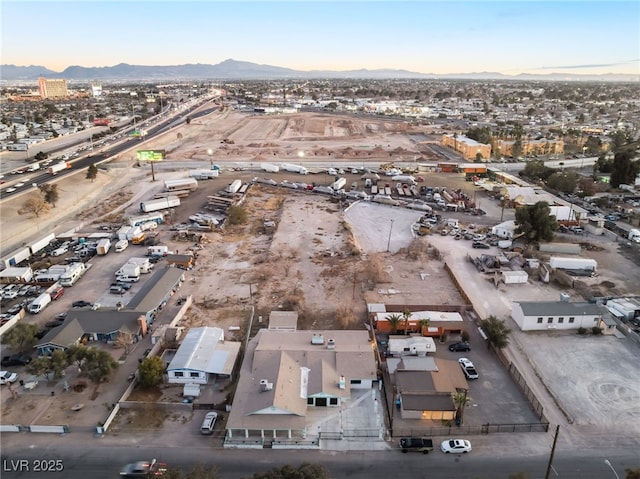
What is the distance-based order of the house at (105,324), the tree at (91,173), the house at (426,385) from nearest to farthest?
the house at (426,385), the house at (105,324), the tree at (91,173)

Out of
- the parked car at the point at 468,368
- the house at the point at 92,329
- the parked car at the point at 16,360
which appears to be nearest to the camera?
the parked car at the point at 468,368

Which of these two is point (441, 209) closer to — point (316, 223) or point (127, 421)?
point (316, 223)

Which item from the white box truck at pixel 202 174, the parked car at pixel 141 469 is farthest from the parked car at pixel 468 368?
the white box truck at pixel 202 174

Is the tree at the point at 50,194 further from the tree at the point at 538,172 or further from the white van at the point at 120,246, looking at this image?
the tree at the point at 538,172

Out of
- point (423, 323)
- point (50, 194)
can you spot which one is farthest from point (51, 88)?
point (423, 323)

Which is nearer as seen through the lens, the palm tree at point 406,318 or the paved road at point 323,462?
the paved road at point 323,462

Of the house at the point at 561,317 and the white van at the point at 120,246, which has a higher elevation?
the house at the point at 561,317
